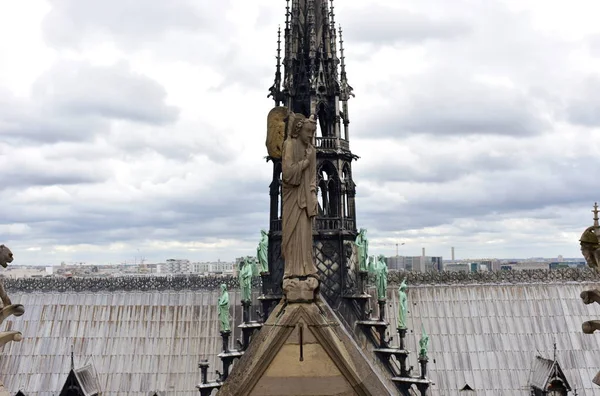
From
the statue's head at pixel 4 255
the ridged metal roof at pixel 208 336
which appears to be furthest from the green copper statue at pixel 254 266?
the statue's head at pixel 4 255

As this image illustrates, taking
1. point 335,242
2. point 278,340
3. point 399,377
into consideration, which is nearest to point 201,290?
point 335,242

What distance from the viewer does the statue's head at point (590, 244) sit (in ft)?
39.3

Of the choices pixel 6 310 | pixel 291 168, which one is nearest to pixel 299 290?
pixel 291 168

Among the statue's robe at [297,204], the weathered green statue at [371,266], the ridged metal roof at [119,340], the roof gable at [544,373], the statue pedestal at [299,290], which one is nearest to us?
the statue pedestal at [299,290]

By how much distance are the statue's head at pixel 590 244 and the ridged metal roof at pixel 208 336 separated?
74.4 feet

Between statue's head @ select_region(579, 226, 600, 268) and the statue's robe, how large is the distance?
5484 millimetres

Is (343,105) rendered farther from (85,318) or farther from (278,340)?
(278,340)

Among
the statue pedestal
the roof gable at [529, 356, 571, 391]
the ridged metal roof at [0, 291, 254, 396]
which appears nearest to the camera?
the statue pedestal

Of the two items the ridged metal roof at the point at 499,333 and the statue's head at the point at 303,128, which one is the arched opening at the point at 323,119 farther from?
the statue's head at the point at 303,128

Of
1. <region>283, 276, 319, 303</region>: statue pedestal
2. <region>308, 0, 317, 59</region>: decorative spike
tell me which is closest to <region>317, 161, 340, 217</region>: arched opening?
<region>308, 0, 317, 59</region>: decorative spike

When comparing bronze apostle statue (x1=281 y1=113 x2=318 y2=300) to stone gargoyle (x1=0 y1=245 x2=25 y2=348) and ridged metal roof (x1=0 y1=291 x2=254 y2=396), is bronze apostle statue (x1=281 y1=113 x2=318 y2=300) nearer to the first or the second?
stone gargoyle (x1=0 y1=245 x2=25 y2=348)

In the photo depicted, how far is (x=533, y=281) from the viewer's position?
38.9 meters

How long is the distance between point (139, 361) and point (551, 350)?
23818 millimetres

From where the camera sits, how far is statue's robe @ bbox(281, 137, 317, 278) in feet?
37.4
